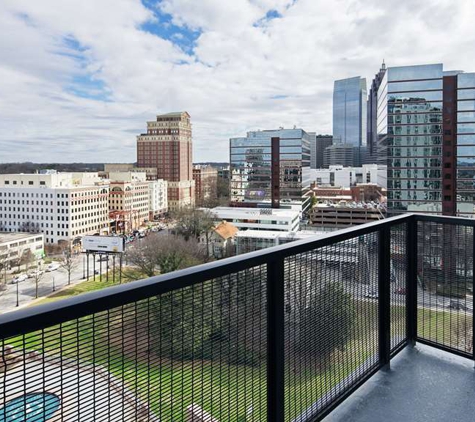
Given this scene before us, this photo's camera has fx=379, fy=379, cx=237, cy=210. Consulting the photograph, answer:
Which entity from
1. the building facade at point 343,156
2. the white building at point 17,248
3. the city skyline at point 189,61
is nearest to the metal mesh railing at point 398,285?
the city skyline at point 189,61

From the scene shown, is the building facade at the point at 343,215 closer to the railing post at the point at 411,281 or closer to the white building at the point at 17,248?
the white building at the point at 17,248

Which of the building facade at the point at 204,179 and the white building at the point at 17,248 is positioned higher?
the building facade at the point at 204,179

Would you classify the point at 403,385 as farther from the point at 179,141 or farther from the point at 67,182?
the point at 179,141

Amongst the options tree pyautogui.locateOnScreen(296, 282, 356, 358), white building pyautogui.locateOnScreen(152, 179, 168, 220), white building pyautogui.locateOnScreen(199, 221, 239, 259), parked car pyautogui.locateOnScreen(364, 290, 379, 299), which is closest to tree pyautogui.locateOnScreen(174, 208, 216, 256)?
white building pyautogui.locateOnScreen(199, 221, 239, 259)

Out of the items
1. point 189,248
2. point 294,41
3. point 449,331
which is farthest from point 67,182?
point 449,331

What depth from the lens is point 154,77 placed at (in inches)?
1374

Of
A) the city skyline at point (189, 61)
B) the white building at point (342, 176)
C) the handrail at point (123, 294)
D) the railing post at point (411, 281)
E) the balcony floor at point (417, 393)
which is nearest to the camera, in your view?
the handrail at point (123, 294)

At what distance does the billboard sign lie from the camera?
18072 mm

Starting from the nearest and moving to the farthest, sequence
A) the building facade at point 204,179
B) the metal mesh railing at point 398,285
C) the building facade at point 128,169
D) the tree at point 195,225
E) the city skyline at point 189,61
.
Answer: the metal mesh railing at point 398,285 → the city skyline at point 189,61 → the tree at point 195,225 → the building facade at point 204,179 → the building facade at point 128,169

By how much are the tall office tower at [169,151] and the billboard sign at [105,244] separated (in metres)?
23.2

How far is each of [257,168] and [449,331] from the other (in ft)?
96.8

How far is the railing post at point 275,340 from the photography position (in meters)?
0.98

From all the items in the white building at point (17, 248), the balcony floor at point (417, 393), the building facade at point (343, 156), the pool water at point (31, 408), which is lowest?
the white building at point (17, 248)

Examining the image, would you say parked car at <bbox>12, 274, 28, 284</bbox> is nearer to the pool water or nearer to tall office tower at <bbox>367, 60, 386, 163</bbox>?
the pool water
